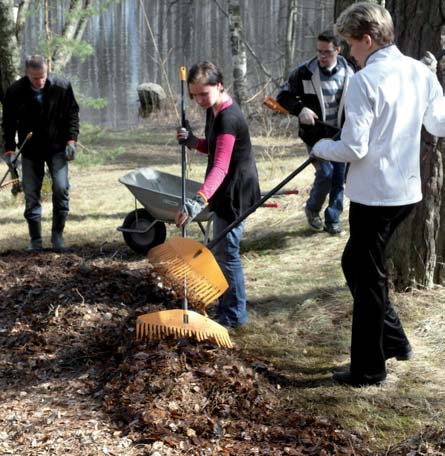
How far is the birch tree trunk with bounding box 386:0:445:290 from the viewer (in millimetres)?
4051

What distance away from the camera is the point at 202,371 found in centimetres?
333

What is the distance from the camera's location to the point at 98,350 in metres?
3.92

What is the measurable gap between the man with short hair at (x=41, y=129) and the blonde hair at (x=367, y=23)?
3.40m

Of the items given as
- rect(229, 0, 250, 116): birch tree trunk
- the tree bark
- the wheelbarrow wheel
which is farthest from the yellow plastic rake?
rect(229, 0, 250, 116): birch tree trunk

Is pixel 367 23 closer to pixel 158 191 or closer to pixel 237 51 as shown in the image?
pixel 158 191

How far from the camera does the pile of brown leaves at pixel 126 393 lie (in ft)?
9.52

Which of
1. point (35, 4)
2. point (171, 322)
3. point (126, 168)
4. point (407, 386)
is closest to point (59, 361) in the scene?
point (171, 322)

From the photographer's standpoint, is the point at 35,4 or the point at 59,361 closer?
the point at 59,361

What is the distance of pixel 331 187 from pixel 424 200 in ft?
5.62

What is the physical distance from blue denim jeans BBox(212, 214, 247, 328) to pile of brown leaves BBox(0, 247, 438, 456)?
420 mm

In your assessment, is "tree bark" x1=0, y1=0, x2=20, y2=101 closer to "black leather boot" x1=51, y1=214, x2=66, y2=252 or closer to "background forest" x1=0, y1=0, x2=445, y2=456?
"background forest" x1=0, y1=0, x2=445, y2=456

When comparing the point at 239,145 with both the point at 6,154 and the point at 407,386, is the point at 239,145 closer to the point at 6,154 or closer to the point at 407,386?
the point at 407,386

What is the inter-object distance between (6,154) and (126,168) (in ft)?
16.9

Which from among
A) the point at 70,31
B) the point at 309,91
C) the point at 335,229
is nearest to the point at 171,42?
the point at 70,31
